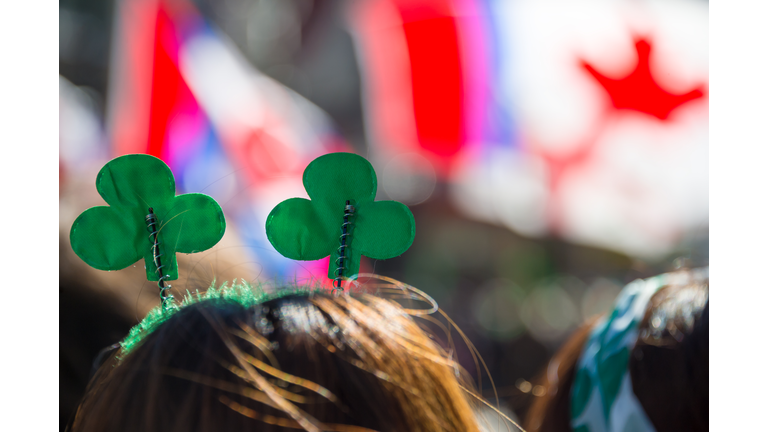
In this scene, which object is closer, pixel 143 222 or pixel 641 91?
pixel 143 222

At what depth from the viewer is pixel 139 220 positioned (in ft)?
0.92

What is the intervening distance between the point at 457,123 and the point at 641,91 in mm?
516

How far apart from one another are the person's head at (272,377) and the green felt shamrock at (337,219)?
0.05 m

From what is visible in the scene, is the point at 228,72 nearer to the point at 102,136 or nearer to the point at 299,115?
the point at 299,115

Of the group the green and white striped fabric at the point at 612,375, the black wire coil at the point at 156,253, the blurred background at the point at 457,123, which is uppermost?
the blurred background at the point at 457,123

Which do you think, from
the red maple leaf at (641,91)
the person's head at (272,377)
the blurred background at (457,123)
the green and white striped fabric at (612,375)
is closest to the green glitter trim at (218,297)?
the person's head at (272,377)

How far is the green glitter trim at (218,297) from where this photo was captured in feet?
0.80

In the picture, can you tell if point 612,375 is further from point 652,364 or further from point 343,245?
Result: point 343,245

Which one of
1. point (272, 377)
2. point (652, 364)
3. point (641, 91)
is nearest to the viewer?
point (272, 377)

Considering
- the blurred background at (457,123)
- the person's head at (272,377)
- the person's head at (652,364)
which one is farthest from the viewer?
the blurred background at (457,123)

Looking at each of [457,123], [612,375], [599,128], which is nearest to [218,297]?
[612,375]

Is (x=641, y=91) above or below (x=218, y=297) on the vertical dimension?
above

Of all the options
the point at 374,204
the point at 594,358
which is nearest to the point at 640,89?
the point at 594,358

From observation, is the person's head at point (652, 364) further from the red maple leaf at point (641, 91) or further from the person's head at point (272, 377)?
the red maple leaf at point (641, 91)
